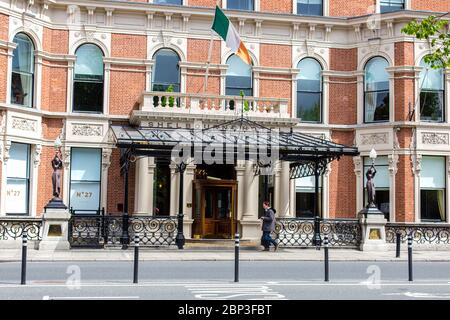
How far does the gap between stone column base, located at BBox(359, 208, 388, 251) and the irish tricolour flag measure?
7672 millimetres

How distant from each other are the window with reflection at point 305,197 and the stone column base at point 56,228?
11731 mm

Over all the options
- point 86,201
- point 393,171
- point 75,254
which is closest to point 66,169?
point 86,201

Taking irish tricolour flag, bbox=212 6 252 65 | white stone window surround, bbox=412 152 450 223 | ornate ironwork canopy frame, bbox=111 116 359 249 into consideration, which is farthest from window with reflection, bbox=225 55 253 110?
white stone window surround, bbox=412 152 450 223

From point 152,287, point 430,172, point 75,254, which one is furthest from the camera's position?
Result: point 430,172

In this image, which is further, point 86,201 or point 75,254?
point 86,201

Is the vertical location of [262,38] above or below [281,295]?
above

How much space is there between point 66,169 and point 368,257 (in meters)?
13.8

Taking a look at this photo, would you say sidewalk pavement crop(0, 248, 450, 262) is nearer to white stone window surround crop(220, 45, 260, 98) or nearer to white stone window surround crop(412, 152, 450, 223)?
white stone window surround crop(412, 152, 450, 223)

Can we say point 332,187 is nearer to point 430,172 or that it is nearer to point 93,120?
point 430,172

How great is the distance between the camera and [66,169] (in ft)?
100

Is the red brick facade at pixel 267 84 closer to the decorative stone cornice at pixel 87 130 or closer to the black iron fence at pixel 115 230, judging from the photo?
the decorative stone cornice at pixel 87 130

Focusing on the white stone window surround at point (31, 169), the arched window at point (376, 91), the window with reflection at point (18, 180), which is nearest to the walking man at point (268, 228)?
the arched window at point (376, 91)

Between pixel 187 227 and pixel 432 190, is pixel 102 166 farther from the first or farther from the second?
pixel 432 190

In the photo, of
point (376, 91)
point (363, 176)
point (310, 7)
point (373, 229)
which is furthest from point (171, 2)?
point (373, 229)
